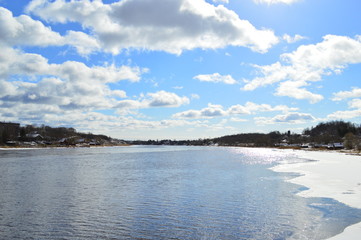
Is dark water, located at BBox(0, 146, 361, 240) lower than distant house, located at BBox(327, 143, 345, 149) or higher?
lower

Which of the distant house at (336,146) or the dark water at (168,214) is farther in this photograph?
the distant house at (336,146)

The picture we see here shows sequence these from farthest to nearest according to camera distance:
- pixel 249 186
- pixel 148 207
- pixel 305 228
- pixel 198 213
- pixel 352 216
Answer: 1. pixel 249 186
2. pixel 148 207
3. pixel 198 213
4. pixel 352 216
5. pixel 305 228

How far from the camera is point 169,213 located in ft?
61.1

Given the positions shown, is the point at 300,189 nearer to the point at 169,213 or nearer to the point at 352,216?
the point at 352,216

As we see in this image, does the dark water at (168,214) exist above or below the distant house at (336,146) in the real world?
below

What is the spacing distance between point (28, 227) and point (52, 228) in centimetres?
135

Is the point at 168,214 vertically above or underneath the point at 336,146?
underneath

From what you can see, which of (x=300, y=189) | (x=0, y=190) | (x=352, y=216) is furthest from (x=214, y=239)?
(x=0, y=190)

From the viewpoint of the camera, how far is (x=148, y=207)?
20359mm

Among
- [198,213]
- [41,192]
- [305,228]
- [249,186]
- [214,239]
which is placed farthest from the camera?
[249,186]

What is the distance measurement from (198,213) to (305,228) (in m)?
6.49

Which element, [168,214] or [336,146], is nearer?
[168,214]

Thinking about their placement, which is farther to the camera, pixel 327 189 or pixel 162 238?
pixel 327 189

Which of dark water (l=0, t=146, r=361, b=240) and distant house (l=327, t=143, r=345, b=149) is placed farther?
distant house (l=327, t=143, r=345, b=149)
